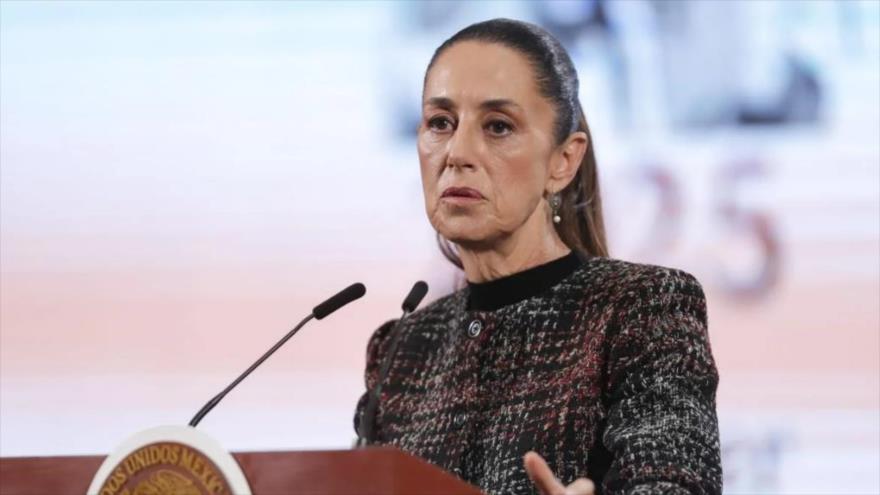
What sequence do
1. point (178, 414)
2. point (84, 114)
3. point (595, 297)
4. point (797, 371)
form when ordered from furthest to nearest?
point (84, 114) < point (178, 414) < point (797, 371) < point (595, 297)

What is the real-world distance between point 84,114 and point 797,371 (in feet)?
5.51

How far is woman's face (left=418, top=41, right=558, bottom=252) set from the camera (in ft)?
7.63

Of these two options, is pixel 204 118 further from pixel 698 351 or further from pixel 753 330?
pixel 698 351

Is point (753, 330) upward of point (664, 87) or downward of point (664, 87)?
downward

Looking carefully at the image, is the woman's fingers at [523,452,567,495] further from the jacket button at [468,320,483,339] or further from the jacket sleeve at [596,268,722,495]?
the jacket button at [468,320,483,339]

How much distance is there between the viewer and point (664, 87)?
301 cm

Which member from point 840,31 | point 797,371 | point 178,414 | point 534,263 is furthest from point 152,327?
point 840,31

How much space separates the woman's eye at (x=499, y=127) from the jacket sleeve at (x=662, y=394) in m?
0.34

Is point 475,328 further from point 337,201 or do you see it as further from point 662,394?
point 337,201

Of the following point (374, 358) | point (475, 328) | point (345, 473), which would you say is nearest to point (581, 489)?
point (345, 473)

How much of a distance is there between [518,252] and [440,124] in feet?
0.82

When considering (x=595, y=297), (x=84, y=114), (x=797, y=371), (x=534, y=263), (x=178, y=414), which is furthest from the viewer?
(x=84, y=114)

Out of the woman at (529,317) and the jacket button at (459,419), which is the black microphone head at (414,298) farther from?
the jacket button at (459,419)

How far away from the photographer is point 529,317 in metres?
2.33
